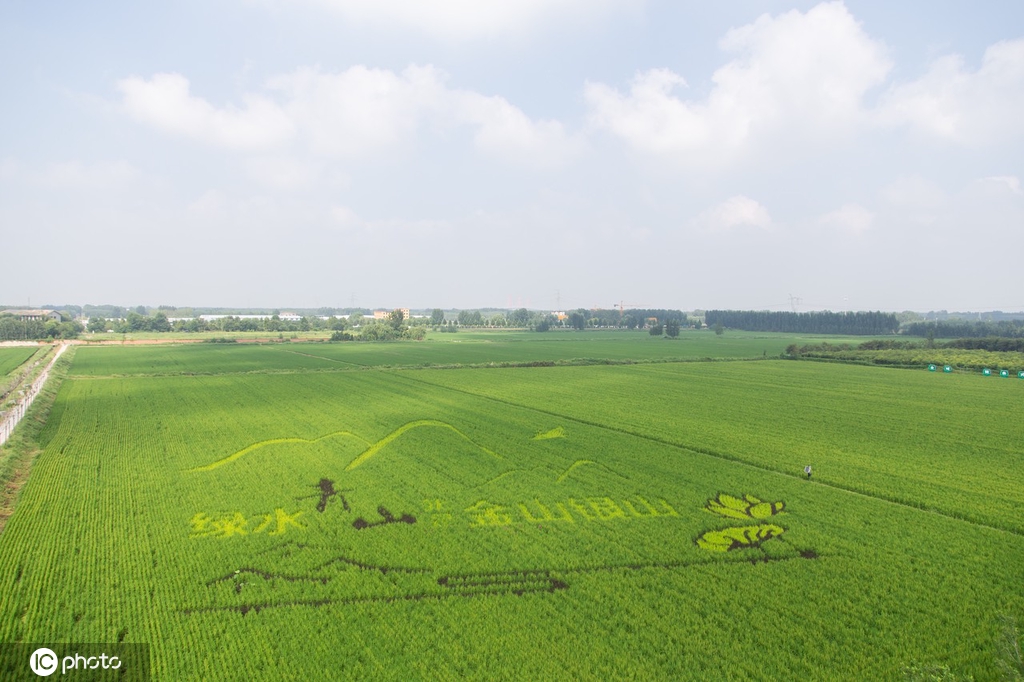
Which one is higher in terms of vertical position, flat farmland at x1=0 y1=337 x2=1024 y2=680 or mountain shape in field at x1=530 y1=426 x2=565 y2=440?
mountain shape in field at x1=530 y1=426 x2=565 y2=440

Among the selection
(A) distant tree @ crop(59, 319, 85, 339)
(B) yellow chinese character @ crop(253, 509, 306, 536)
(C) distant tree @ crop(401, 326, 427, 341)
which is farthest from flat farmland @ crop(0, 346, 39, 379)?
(C) distant tree @ crop(401, 326, 427, 341)

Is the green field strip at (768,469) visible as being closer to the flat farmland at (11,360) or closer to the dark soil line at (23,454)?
the dark soil line at (23,454)

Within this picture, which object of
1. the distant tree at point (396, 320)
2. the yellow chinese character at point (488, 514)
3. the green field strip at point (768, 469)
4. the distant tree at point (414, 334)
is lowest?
the yellow chinese character at point (488, 514)

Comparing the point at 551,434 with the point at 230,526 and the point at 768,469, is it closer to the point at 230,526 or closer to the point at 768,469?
the point at 768,469

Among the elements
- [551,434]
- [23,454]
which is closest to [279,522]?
[551,434]

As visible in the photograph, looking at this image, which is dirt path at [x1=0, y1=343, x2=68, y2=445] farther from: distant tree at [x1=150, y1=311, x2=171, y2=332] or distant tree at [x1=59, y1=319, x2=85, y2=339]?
distant tree at [x1=150, y1=311, x2=171, y2=332]

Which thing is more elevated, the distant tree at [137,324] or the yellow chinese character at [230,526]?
the distant tree at [137,324]

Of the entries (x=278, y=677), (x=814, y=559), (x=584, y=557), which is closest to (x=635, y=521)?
(x=584, y=557)

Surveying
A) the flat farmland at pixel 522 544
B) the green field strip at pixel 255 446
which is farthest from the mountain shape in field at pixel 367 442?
the flat farmland at pixel 522 544
